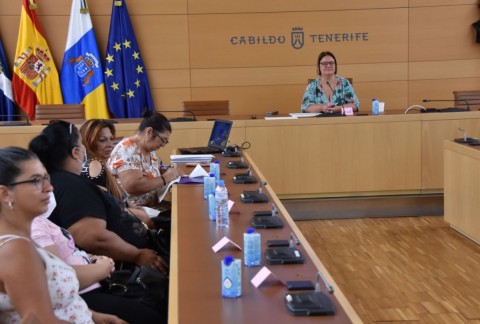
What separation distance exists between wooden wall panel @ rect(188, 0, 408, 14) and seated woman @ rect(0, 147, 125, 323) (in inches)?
236

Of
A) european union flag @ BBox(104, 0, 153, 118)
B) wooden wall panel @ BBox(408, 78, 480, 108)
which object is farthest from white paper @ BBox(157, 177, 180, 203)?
wooden wall panel @ BBox(408, 78, 480, 108)

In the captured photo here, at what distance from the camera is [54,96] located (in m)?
7.33

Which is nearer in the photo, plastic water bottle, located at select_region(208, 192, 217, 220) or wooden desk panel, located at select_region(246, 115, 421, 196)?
plastic water bottle, located at select_region(208, 192, 217, 220)

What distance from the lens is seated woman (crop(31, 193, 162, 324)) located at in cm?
226

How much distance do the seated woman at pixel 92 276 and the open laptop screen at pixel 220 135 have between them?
2716 mm

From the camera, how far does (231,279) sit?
1896mm

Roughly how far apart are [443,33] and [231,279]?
6.69m

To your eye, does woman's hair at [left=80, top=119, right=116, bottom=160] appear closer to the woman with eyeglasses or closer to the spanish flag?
the woman with eyeglasses

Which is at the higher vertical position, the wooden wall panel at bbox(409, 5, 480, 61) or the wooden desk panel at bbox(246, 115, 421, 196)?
the wooden wall panel at bbox(409, 5, 480, 61)

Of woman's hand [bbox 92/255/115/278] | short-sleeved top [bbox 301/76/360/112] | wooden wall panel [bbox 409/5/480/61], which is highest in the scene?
wooden wall panel [bbox 409/5/480/61]

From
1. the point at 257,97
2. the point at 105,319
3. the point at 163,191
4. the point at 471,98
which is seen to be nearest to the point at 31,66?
the point at 257,97

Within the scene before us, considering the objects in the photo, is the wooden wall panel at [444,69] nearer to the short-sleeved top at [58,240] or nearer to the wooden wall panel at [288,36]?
the wooden wall panel at [288,36]

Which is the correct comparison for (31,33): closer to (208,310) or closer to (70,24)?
(70,24)

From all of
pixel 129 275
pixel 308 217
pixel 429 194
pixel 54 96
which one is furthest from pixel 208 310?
pixel 54 96
